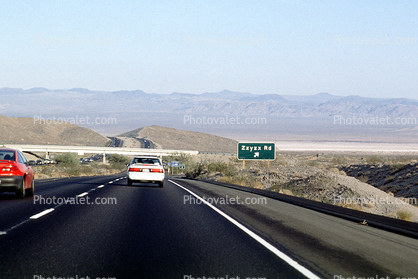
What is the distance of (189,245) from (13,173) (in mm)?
8823

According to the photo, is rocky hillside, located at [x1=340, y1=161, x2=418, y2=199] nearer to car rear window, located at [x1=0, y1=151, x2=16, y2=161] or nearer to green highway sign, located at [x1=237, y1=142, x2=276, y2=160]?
green highway sign, located at [x1=237, y1=142, x2=276, y2=160]

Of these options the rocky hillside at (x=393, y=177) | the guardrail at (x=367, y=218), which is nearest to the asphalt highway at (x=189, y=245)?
the guardrail at (x=367, y=218)

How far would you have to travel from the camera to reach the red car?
1534 cm

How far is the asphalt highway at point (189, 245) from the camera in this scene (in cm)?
689

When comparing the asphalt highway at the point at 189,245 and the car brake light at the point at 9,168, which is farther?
the car brake light at the point at 9,168

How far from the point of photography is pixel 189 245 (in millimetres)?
8750

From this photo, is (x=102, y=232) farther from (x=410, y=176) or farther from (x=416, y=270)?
(x=410, y=176)

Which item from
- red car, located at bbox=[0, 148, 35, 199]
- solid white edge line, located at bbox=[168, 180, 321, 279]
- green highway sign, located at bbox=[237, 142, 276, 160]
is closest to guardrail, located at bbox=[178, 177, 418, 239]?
solid white edge line, located at bbox=[168, 180, 321, 279]

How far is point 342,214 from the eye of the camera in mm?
14203

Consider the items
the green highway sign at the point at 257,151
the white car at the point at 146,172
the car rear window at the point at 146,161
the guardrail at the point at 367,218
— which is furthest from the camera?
the green highway sign at the point at 257,151

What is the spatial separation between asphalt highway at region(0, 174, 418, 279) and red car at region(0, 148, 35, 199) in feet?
5.62

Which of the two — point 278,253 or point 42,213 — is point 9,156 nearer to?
point 42,213

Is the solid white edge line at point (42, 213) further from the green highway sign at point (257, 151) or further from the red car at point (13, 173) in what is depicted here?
the green highway sign at point (257, 151)

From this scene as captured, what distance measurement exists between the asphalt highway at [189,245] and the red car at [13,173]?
1.71 meters
